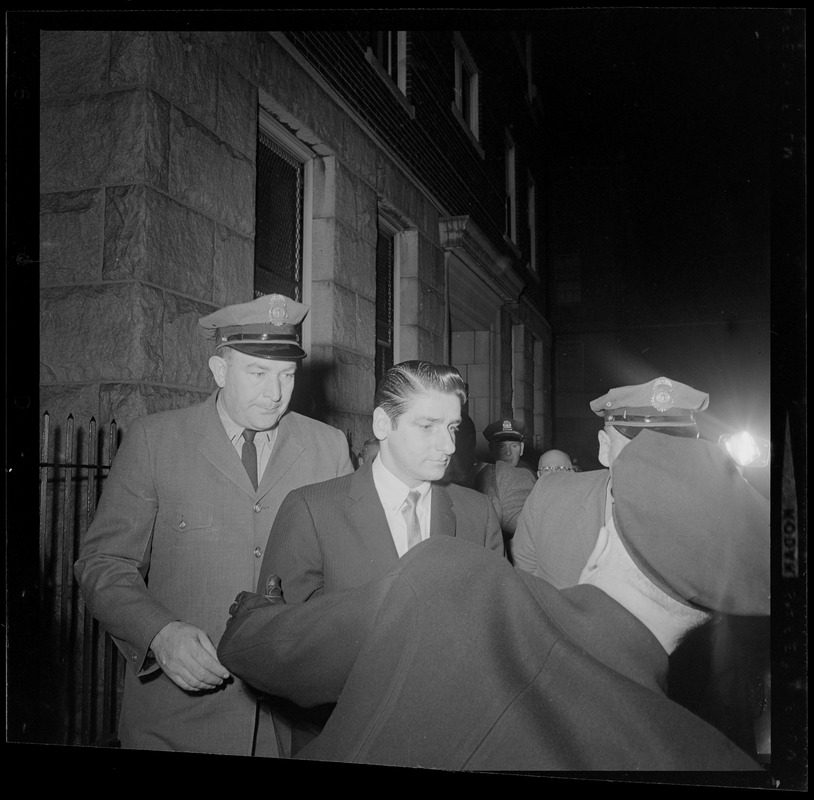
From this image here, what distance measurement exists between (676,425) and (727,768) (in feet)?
3.73

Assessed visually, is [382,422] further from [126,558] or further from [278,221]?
[278,221]

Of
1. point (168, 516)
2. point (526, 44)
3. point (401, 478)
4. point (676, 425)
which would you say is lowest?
point (168, 516)

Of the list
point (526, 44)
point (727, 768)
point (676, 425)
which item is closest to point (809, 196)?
point (676, 425)

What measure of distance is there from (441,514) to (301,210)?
2101 mm

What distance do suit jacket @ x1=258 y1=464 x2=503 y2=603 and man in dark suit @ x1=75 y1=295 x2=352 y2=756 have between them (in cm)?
23

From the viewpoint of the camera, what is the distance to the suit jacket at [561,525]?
2064 mm

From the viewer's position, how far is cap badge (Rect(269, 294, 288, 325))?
89.7 inches

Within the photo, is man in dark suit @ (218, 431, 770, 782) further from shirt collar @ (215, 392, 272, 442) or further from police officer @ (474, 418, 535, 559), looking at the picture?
police officer @ (474, 418, 535, 559)

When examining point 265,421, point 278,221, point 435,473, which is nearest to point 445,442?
point 435,473

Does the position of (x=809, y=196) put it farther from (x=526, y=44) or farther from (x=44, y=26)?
(x=44, y=26)

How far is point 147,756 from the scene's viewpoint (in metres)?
2.15

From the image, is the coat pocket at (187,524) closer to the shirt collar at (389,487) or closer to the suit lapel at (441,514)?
the shirt collar at (389,487)

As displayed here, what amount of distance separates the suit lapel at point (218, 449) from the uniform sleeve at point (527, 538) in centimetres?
92

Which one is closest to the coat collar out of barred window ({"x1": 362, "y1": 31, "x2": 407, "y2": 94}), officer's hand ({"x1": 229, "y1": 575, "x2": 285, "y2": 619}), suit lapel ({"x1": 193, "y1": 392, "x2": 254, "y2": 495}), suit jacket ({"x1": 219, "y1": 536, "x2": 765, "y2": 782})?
suit lapel ({"x1": 193, "y1": 392, "x2": 254, "y2": 495})
